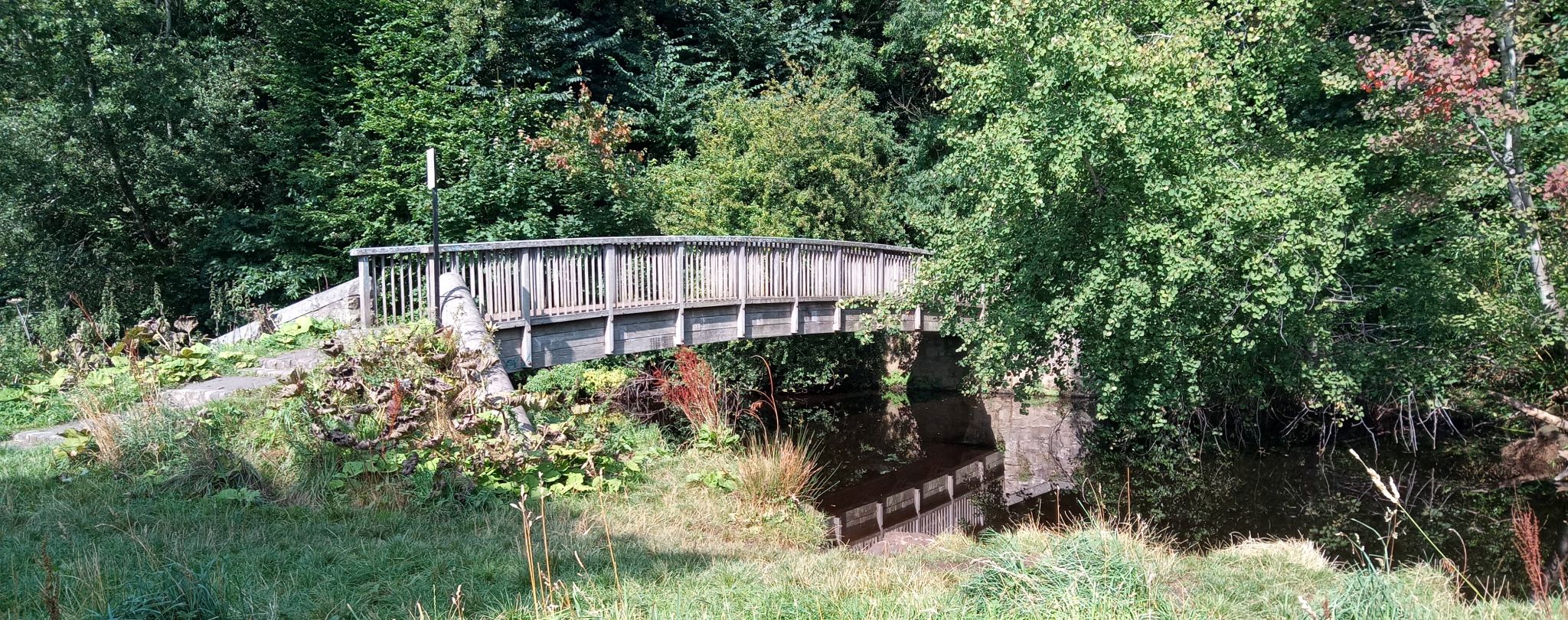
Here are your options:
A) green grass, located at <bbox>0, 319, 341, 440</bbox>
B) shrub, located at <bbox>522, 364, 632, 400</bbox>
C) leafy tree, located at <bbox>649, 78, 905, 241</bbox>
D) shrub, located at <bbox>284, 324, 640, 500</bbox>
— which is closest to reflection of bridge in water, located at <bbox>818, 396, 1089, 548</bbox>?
shrub, located at <bbox>284, 324, 640, 500</bbox>

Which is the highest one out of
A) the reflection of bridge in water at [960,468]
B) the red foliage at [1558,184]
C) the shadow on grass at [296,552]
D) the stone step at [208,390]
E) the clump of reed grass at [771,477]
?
the red foliage at [1558,184]

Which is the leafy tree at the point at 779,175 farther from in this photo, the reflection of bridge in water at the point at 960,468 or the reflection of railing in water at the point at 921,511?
the reflection of railing in water at the point at 921,511

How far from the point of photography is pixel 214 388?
7.20 m

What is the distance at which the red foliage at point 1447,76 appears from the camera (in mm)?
8289

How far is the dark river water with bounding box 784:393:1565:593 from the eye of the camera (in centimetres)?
838

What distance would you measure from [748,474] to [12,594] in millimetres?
4561

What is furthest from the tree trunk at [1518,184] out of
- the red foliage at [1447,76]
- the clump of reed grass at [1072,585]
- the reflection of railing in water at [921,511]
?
the clump of reed grass at [1072,585]

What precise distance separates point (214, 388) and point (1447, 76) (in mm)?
11282

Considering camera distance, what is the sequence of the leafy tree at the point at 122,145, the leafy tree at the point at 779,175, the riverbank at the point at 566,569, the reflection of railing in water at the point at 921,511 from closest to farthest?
the riverbank at the point at 566,569
the reflection of railing in water at the point at 921,511
the leafy tree at the point at 122,145
the leafy tree at the point at 779,175

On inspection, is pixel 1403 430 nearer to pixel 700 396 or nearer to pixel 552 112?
pixel 700 396

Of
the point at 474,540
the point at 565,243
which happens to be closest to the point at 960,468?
the point at 565,243

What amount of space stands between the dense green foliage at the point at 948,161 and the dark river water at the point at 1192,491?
0.72 metres

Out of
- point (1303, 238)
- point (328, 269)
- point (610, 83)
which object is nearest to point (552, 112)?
point (610, 83)

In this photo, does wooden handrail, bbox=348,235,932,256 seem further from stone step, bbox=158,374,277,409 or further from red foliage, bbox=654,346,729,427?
red foliage, bbox=654,346,729,427
